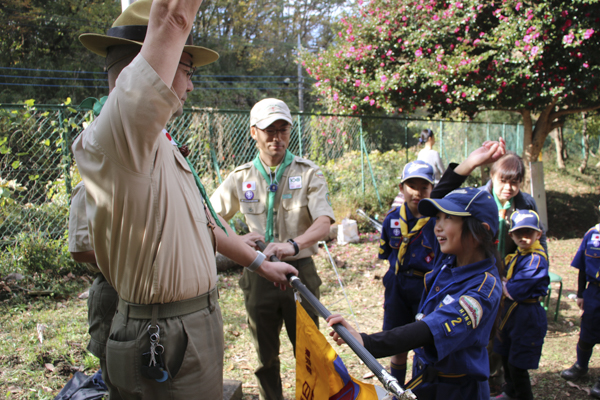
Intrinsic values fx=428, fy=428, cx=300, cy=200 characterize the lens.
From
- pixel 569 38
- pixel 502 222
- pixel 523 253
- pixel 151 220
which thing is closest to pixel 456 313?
pixel 151 220

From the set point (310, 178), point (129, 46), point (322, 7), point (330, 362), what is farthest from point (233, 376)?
point (322, 7)

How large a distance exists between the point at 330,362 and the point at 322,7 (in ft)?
122

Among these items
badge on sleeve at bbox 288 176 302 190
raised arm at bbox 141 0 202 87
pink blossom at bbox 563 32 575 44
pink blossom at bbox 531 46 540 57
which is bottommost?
badge on sleeve at bbox 288 176 302 190

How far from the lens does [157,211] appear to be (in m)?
1.52

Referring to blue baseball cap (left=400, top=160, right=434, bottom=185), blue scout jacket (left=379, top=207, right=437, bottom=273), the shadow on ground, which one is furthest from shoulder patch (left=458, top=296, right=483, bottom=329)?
the shadow on ground

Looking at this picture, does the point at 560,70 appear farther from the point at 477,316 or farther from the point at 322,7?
the point at 322,7

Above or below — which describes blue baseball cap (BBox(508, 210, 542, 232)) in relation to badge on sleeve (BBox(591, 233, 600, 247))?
above

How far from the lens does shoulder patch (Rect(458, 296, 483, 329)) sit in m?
1.88

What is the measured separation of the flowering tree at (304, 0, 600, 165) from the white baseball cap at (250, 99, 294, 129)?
6901 mm

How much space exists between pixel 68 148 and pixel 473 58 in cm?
754

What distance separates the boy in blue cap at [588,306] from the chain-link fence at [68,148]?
5.30 meters

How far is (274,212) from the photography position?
3.18 meters

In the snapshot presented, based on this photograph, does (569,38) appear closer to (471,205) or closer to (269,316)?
(471,205)

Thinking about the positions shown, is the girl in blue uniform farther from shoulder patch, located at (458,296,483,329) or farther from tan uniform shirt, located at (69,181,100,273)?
tan uniform shirt, located at (69,181,100,273)
